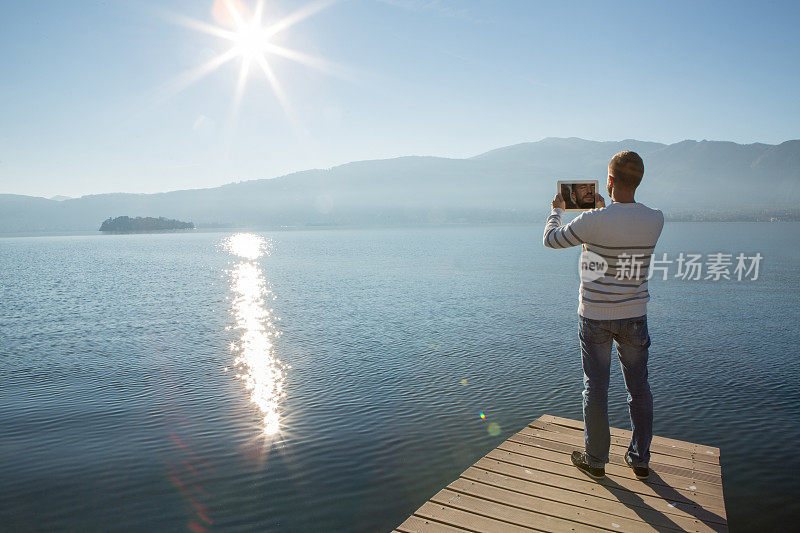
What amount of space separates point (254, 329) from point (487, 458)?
16211 millimetres

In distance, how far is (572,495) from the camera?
5.26 m

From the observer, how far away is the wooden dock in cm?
477

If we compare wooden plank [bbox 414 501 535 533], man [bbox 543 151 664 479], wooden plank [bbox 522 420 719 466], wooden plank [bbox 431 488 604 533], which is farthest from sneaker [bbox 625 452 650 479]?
wooden plank [bbox 414 501 535 533]

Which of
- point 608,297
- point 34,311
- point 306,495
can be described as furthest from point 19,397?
point 34,311

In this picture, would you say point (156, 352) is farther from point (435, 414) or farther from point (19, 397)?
point (435, 414)

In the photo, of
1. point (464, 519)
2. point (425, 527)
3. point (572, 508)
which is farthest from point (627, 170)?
point (425, 527)

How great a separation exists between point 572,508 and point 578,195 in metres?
2.85

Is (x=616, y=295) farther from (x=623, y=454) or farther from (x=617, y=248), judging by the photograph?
(x=623, y=454)

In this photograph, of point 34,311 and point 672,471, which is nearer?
point 672,471

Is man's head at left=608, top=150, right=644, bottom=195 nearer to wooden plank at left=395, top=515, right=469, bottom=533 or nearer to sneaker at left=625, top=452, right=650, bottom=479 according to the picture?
sneaker at left=625, top=452, right=650, bottom=479

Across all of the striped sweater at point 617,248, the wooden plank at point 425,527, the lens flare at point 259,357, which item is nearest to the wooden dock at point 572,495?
the wooden plank at point 425,527

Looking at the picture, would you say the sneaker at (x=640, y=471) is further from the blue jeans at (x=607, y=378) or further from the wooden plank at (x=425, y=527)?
the wooden plank at (x=425, y=527)

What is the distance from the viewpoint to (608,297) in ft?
16.7

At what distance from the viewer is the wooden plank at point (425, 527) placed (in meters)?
4.69
